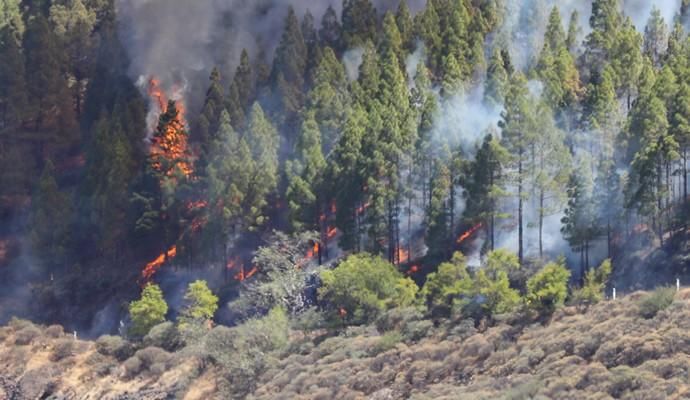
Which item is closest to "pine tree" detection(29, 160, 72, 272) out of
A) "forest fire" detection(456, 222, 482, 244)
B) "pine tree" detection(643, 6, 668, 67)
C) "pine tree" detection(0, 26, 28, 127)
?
"pine tree" detection(0, 26, 28, 127)

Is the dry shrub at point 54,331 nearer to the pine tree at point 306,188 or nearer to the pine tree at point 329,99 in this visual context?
the pine tree at point 306,188

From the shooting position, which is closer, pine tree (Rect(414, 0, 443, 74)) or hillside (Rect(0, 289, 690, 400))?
hillside (Rect(0, 289, 690, 400))

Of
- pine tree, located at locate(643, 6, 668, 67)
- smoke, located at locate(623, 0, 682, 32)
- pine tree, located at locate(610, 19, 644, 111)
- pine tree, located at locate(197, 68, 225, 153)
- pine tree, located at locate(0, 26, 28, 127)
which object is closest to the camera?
pine tree, located at locate(610, 19, 644, 111)

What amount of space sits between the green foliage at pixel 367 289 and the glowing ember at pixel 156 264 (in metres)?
20.8

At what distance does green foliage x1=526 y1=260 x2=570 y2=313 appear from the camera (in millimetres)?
92750

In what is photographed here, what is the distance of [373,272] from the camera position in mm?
100562

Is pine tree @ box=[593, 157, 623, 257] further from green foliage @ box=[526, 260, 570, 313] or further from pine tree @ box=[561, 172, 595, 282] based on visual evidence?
green foliage @ box=[526, 260, 570, 313]

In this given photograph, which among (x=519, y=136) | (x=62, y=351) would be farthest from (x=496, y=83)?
(x=62, y=351)

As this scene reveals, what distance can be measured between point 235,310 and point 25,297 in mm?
21863

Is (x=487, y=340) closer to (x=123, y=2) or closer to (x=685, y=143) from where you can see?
(x=685, y=143)

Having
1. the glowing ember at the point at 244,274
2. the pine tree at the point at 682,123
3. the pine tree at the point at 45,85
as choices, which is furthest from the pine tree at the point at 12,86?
the pine tree at the point at 682,123

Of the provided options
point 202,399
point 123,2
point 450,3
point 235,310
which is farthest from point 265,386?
point 123,2

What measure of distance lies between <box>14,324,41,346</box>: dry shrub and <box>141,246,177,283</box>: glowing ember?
10.7m

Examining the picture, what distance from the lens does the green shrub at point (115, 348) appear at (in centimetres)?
10569
